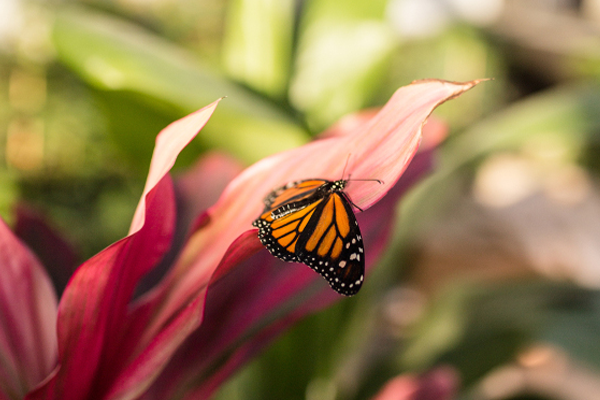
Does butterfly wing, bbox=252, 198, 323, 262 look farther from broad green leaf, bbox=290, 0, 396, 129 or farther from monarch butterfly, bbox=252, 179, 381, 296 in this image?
broad green leaf, bbox=290, 0, 396, 129

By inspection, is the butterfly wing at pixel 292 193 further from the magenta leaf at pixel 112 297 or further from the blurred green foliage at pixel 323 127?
the blurred green foliage at pixel 323 127

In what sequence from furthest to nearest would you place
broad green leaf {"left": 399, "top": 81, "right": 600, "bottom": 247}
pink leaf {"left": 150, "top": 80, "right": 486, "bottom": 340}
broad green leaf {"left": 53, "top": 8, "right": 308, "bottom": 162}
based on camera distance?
broad green leaf {"left": 399, "top": 81, "right": 600, "bottom": 247}, broad green leaf {"left": 53, "top": 8, "right": 308, "bottom": 162}, pink leaf {"left": 150, "top": 80, "right": 486, "bottom": 340}

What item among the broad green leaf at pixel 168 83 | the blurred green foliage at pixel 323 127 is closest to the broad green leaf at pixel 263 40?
the blurred green foliage at pixel 323 127

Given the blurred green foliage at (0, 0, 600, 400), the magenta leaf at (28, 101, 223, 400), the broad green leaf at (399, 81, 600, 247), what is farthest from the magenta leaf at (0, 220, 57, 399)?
the broad green leaf at (399, 81, 600, 247)

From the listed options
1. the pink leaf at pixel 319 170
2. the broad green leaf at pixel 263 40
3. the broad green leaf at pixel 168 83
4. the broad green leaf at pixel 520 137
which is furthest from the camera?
the broad green leaf at pixel 263 40

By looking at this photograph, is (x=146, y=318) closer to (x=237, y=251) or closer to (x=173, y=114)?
(x=237, y=251)

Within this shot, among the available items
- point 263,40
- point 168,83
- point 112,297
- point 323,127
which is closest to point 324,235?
point 112,297
